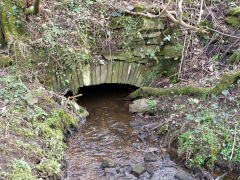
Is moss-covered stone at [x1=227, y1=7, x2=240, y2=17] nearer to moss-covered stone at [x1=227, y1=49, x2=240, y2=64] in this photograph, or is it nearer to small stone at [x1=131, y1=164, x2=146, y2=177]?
moss-covered stone at [x1=227, y1=49, x2=240, y2=64]

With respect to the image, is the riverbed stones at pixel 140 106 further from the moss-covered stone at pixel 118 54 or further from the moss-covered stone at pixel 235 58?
the moss-covered stone at pixel 235 58

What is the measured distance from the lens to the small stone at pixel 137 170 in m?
3.30

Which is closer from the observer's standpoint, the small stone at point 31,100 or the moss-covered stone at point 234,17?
the small stone at point 31,100

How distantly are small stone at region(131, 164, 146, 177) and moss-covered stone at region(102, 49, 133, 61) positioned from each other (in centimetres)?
250

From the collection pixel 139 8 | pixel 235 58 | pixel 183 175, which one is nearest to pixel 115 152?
pixel 183 175

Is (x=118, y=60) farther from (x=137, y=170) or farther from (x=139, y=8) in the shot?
(x=137, y=170)

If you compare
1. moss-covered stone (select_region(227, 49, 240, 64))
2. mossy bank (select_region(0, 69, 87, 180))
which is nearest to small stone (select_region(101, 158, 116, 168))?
mossy bank (select_region(0, 69, 87, 180))

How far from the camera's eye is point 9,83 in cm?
376

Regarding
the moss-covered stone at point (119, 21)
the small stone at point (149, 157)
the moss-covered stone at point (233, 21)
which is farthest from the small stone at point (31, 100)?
the moss-covered stone at point (233, 21)

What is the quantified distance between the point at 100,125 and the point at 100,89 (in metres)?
2.18

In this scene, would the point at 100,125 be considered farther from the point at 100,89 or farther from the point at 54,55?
the point at 100,89

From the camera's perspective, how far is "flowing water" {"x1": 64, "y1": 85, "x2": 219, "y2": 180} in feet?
10.9

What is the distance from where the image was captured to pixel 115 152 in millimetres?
3793

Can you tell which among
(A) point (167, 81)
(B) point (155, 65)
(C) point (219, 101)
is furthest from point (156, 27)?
(C) point (219, 101)
